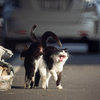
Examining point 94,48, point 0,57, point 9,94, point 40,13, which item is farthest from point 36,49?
point 94,48

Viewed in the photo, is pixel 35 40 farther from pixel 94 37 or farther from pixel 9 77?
pixel 94 37

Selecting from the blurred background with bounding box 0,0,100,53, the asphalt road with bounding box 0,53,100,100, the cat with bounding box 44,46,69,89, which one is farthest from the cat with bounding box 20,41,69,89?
the blurred background with bounding box 0,0,100,53

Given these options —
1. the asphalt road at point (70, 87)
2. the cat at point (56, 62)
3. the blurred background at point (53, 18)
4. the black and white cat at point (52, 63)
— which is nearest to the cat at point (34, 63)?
→ the black and white cat at point (52, 63)

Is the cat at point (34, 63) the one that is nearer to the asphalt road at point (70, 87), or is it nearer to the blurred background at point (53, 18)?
the asphalt road at point (70, 87)

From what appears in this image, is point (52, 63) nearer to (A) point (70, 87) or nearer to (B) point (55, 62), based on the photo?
(B) point (55, 62)

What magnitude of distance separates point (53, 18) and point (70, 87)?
23.1 ft

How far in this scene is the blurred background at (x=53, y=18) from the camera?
46.1 ft

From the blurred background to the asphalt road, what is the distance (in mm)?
2451

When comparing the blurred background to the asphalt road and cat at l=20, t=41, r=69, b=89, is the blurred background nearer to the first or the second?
the asphalt road

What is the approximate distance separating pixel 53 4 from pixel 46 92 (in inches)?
315

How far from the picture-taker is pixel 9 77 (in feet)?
22.4

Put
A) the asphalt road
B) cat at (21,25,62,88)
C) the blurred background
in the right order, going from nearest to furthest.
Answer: the asphalt road < cat at (21,25,62,88) < the blurred background

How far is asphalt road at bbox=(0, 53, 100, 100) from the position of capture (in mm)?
6012

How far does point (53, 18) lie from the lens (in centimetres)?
1422
